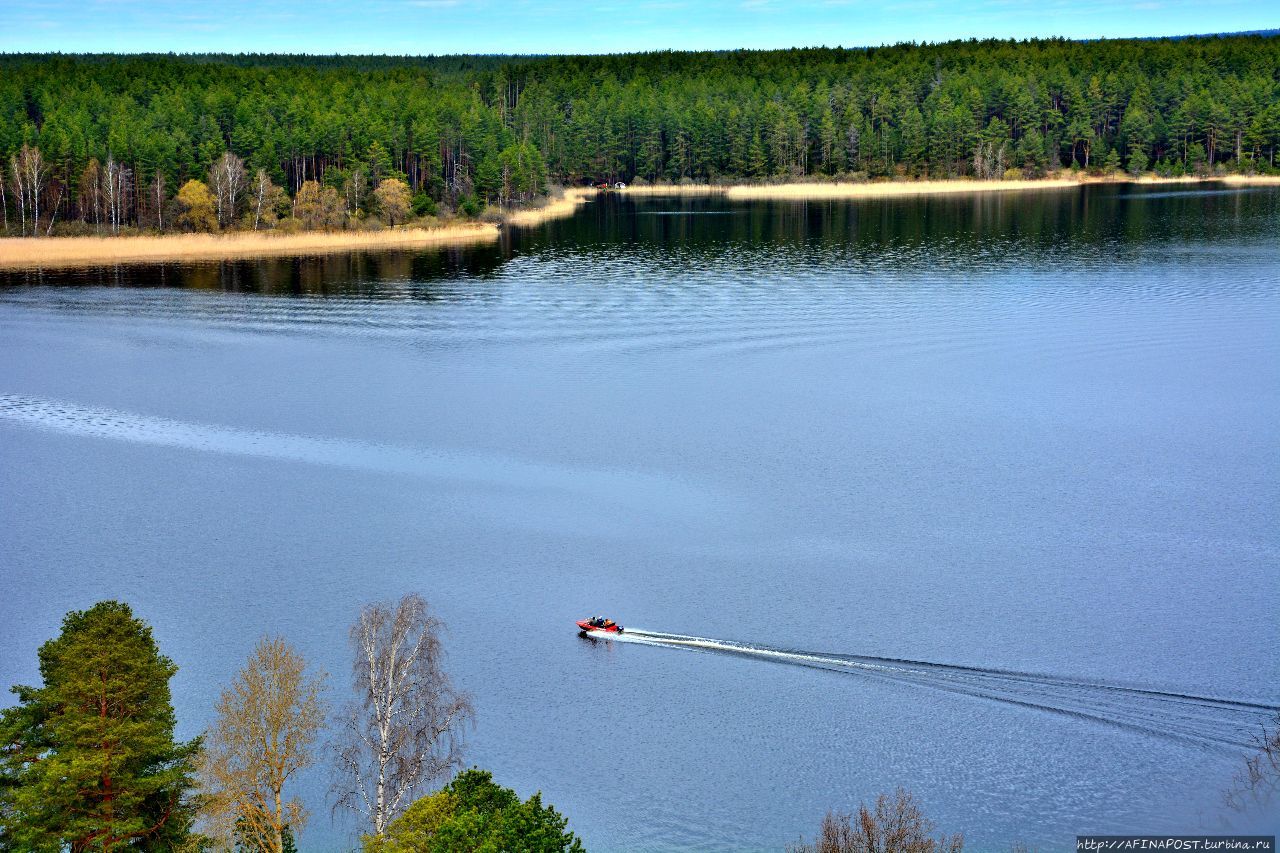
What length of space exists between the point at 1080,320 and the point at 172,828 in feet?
222

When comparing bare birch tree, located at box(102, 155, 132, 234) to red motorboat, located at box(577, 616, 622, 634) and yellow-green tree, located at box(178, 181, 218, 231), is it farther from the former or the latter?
red motorboat, located at box(577, 616, 622, 634)

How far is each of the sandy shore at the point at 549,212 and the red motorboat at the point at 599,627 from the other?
112563 millimetres

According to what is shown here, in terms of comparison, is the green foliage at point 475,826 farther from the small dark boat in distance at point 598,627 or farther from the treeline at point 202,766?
the small dark boat in distance at point 598,627

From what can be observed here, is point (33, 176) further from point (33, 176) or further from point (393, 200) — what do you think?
point (393, 200)

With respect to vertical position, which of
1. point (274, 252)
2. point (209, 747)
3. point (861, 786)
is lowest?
point (861, 786)

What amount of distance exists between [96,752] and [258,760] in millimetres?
3358

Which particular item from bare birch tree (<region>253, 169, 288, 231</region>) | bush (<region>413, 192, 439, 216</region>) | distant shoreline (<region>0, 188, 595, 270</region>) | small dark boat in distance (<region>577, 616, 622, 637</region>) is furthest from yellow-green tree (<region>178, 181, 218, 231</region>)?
small dark boat in distance (<region>577, 616, 622, 637</region>)

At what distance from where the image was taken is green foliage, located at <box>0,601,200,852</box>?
75.8 feet

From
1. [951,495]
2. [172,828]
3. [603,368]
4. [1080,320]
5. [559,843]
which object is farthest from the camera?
[1080,320]

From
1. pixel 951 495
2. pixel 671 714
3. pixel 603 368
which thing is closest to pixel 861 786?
pixel 671 714

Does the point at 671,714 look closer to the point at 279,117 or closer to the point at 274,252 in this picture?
the point at 274,252

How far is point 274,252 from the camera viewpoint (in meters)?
120

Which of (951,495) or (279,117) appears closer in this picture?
(951,495)

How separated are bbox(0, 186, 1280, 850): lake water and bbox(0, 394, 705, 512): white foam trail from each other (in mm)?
220
